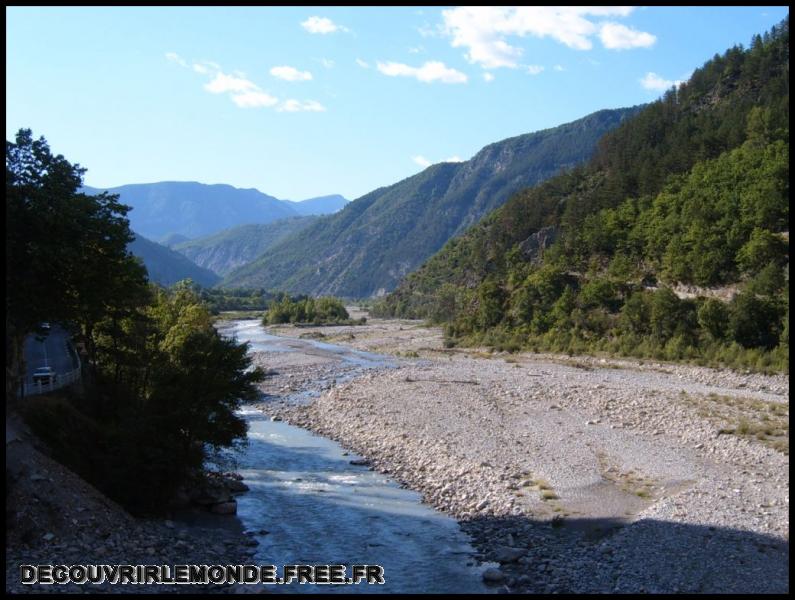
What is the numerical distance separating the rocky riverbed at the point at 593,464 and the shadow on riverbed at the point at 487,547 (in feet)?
0.24

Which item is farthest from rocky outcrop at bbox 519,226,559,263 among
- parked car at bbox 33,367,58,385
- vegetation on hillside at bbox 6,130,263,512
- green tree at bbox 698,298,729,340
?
parked car at bbox 33,367,58,385

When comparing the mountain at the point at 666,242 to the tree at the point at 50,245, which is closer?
the tree at the point at 50,245

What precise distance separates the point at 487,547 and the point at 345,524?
16.4 ft

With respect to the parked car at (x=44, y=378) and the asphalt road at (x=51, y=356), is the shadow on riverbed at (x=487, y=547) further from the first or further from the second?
the asphalt road at (x=51, y=356)

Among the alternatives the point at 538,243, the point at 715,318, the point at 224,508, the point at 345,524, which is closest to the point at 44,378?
the point at 224,508

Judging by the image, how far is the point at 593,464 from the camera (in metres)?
25.6

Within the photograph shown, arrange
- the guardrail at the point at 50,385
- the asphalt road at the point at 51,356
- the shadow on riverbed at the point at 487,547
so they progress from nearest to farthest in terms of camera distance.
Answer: the shadow on riverbed at the point at 487,547, the guardrail at the point at 50,385, the asphalt road at the point at 51,356

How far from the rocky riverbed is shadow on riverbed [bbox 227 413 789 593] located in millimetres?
72

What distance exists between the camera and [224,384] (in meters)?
22.5

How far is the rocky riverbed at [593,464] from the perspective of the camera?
1636 centimetres

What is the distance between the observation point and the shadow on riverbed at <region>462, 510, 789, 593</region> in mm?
15141

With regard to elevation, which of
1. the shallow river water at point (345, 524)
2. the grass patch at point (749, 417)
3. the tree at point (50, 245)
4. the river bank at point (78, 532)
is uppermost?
the tree at point (50, 245)

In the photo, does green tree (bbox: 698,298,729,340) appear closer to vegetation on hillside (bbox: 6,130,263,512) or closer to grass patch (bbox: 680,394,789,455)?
grass patch (bbox: 680,394,789,455)

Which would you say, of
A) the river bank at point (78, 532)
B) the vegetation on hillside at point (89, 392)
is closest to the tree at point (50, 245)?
the vegetation on hillside at point (89, 392)
